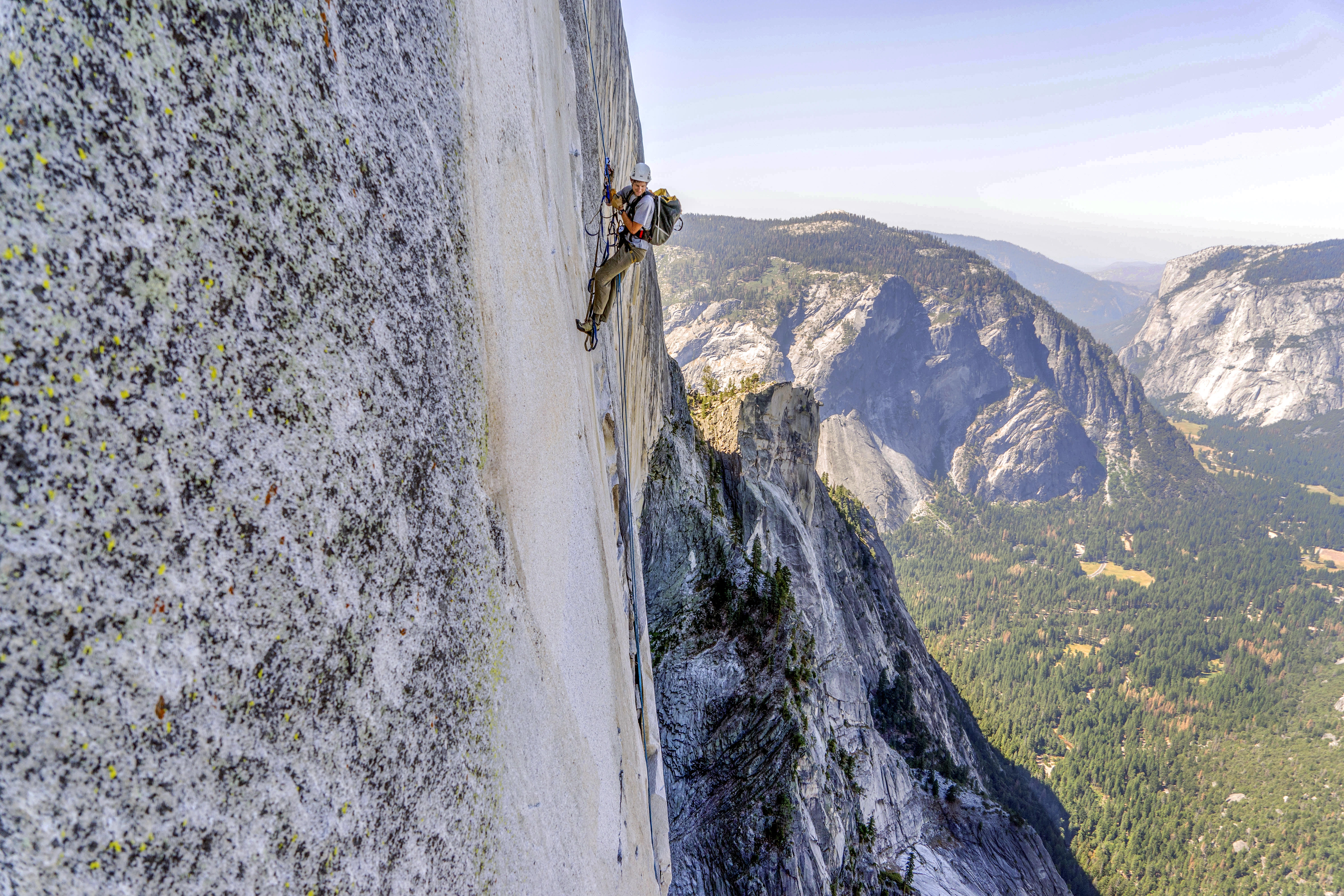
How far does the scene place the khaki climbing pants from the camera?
7.01 metres

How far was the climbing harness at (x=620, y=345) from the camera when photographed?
26.2ft

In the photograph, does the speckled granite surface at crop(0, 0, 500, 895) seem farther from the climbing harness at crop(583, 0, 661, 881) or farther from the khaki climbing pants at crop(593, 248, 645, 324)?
the climbing harness at crop(583, 0, 661, 881)

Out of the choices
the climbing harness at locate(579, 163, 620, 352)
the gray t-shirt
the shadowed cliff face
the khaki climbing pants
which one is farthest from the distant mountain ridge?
the gray t-shirt

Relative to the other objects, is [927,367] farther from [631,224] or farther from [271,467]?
[271,467]

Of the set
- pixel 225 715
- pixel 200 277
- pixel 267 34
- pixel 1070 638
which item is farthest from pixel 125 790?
pixel 1070 638

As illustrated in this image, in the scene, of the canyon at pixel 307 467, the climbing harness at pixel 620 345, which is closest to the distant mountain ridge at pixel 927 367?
the climbing harness at pixel 620 345

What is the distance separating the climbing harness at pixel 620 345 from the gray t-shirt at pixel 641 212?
16.1 inches

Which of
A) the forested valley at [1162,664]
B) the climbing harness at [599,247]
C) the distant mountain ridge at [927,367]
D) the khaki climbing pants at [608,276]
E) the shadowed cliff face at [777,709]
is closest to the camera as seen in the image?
the khaki climbing pants at [608,276]

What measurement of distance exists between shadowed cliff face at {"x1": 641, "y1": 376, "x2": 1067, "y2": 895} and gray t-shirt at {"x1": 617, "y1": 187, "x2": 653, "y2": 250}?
39.6ft

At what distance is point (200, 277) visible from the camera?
2.35 m

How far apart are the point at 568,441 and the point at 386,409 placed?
3.04m

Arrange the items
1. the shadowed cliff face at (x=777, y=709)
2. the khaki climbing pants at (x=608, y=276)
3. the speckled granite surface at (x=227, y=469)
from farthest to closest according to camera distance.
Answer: the shadowed cliff face at (x=777, y=709) < the khaki climbing pants at (x=608, y=276) < the speckled granite surface at (x=227, y=469)

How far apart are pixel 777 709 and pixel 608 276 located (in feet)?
43.6

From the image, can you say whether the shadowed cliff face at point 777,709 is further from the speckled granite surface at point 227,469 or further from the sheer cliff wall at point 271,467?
the speckled granite surface at point 227,469
